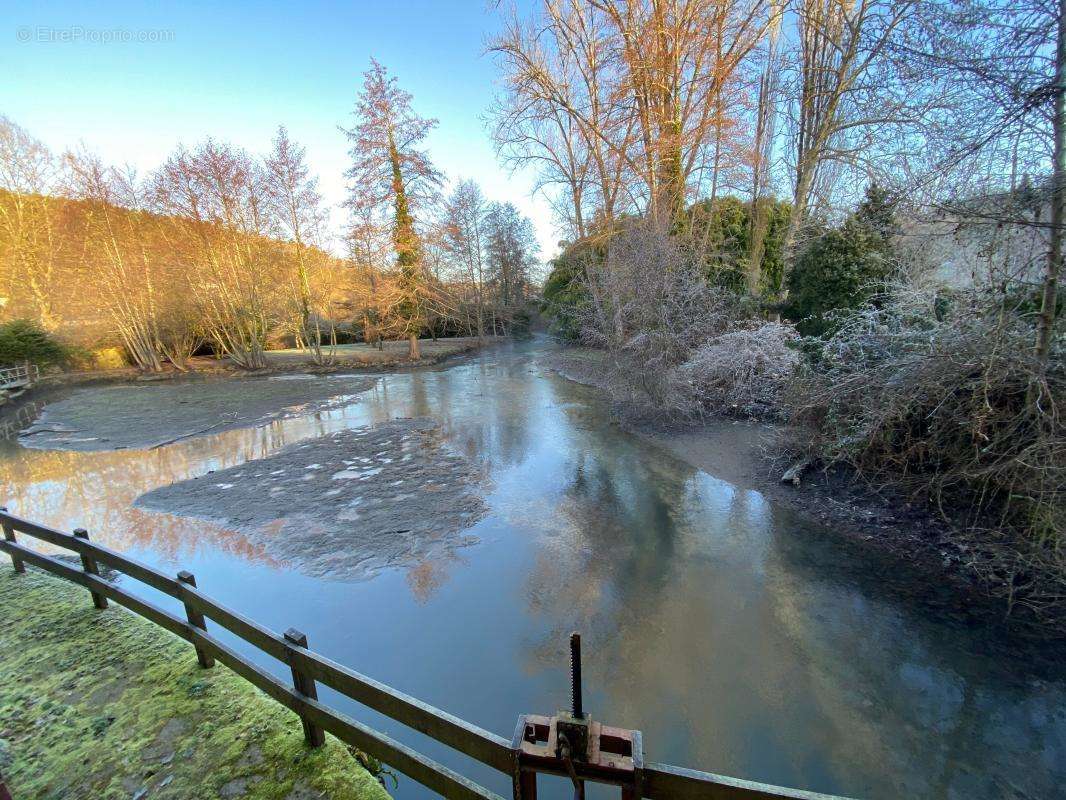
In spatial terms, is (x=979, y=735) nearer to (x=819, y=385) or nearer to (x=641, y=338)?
(x=819, y=385)

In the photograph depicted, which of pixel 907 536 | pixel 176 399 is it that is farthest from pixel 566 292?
pixel 907 536

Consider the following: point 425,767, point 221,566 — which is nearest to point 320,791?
point 425,767

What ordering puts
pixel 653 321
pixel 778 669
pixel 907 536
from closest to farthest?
pixel 778 669, pixel 907 536, pixel 653 321

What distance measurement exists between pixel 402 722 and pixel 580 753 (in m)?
0.85

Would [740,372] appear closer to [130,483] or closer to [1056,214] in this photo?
[1056,214]

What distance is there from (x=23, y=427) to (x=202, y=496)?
449 inches

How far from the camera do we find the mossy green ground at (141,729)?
2.51 meters

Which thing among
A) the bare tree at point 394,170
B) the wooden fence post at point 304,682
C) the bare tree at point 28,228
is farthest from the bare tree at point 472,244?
the wooden fence post at point 304,682

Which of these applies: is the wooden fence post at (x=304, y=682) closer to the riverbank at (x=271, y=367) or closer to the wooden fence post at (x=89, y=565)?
the wooden fence post at (x=89, y=565)

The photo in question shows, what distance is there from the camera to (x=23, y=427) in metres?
13.6

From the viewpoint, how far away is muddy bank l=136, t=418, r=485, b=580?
18.7 feet

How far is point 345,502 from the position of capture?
709cm

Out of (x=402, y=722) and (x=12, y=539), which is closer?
(x=402, y=722)

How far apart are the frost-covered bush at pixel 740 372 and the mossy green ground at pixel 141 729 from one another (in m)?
9.23
